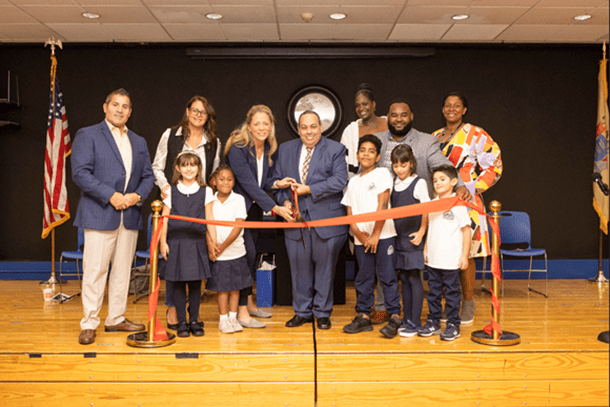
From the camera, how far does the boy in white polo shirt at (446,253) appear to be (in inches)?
121

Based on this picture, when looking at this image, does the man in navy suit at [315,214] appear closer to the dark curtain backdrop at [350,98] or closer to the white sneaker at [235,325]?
the white sneaker at [235,325]

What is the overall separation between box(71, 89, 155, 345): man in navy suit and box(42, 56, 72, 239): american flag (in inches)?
107

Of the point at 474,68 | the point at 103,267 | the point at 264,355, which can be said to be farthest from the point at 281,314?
the point at 474,68

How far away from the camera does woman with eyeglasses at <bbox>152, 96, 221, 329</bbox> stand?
358 centimetres

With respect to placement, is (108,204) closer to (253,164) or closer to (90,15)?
(253,164)

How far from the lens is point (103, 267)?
10.5 feet

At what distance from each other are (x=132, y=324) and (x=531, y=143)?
543 cm

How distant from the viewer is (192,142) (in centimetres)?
364

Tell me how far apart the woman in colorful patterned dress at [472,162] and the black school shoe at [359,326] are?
2.51 feet

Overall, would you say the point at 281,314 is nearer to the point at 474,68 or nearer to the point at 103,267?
the point at 103,267

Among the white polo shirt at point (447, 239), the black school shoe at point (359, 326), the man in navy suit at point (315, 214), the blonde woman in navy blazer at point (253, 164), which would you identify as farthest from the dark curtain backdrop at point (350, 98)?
the black school shoe at point (359, 326)

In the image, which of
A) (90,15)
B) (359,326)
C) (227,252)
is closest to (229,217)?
(227,252)

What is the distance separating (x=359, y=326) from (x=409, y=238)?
706mm

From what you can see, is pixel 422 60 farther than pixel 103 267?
Yes
